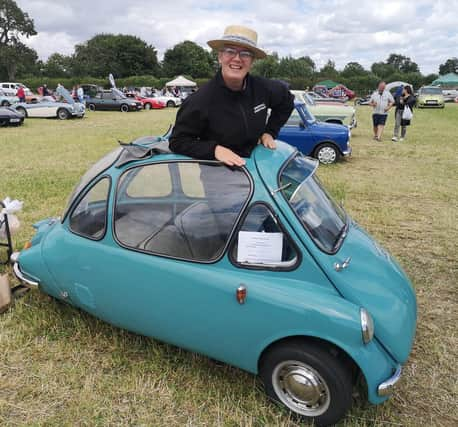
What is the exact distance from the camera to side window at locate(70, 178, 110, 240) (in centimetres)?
270

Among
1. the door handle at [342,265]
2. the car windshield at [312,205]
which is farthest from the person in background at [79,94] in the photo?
the door handle at [342,265]

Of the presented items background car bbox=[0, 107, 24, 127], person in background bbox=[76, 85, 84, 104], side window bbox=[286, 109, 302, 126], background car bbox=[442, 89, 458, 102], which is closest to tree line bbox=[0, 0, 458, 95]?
background car bbox=[442, 89, 458, 102]

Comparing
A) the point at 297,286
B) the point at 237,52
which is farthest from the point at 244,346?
the point at 237,52

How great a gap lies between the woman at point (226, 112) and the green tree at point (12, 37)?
79552 mm

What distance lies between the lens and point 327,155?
358 inches

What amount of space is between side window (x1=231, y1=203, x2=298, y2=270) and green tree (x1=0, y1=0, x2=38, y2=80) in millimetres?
80135

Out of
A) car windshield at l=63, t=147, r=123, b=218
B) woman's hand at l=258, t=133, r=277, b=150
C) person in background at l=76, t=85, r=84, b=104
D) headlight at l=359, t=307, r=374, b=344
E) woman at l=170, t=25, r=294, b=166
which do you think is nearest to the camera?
headlight at l=359, t=307, r=374, b=344

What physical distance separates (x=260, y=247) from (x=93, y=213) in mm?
1287

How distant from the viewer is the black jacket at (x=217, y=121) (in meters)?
2.45

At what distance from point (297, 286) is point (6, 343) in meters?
2.28

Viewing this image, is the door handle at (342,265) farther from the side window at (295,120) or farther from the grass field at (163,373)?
the side window at (295,120)

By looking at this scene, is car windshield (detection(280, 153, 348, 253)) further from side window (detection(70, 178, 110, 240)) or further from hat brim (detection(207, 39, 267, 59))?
side window (detection(70, 178, 110, 240))

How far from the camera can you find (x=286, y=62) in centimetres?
6219

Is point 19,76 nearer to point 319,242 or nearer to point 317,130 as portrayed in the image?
point 317,130
